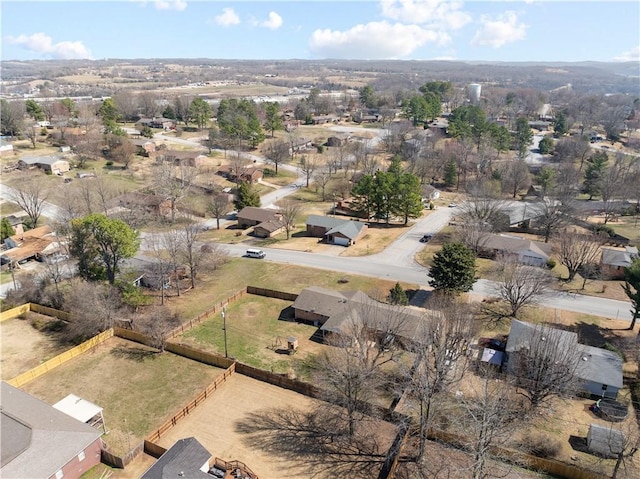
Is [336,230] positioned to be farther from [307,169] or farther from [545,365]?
[545,365]

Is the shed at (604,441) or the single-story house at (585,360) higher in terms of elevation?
the single-story house at (585,360)

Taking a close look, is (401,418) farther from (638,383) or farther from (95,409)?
(95,409)

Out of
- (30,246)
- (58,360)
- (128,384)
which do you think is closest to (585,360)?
(128,384)

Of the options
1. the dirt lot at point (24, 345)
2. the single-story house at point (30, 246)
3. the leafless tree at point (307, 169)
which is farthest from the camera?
the leafless tree at point (307, 169)

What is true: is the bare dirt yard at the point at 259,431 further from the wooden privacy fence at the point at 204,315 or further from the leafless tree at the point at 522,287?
the leafless tree at the point at 522,287

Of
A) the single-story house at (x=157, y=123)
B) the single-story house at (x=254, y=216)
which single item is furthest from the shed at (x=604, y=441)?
the single-story house at (x=157, y=123)

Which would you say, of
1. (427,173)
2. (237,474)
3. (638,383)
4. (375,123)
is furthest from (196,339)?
(375,123)
